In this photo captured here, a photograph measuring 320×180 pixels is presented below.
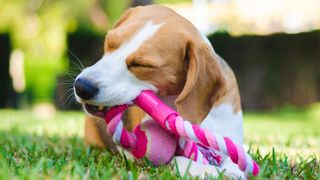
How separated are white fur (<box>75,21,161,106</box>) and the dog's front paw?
56cm

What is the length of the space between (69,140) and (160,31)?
2.62 metres

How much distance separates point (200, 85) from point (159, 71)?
0.29m

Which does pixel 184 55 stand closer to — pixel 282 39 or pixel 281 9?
pixel 282 39

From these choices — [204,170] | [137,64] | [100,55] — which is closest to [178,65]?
[137,64]

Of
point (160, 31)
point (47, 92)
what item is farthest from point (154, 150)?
point (47, 92)

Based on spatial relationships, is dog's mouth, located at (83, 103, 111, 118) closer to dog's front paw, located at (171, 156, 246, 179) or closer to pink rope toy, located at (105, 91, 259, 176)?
pink rope toy, located at (105, 91, 259, 176)

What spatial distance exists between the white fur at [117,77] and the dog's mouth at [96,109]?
119mm

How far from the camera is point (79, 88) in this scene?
3.69 metres

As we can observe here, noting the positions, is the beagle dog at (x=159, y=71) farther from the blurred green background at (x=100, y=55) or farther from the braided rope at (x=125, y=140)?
the blurred green background at (x=100, y=55)

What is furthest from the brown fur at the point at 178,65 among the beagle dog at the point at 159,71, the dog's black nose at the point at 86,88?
the dog's black nose at the point at 86,88

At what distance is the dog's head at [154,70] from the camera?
3.75 m

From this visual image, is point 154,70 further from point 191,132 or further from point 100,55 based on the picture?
point 100,55

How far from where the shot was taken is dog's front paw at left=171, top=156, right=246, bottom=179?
11.4 feet

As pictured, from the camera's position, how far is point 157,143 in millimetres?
3914
